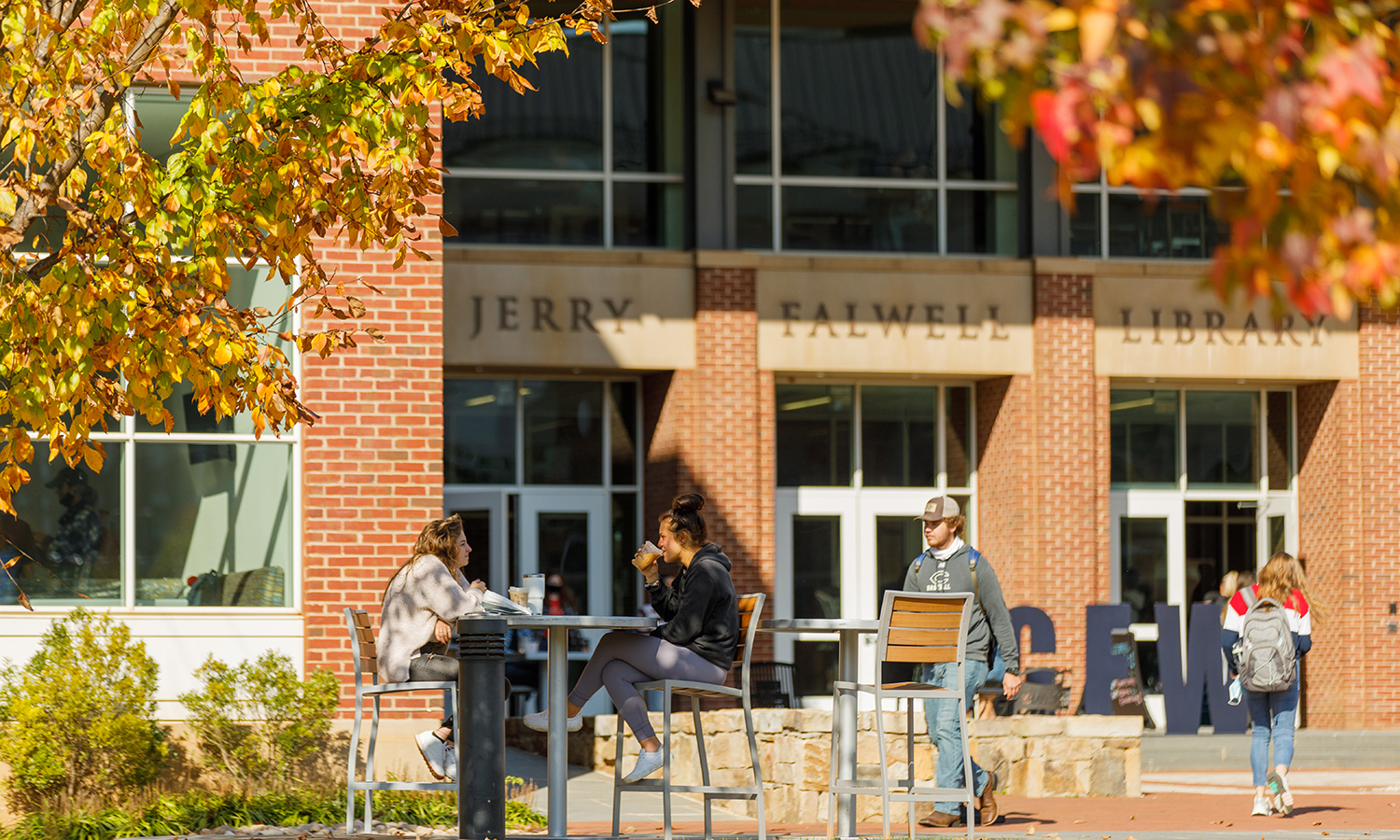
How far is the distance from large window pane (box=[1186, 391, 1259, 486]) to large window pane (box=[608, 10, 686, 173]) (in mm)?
7091

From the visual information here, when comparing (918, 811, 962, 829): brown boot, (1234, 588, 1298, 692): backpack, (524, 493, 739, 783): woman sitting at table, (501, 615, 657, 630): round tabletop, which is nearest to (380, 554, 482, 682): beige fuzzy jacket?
(524, 493, 739, 783): woman sitting at table

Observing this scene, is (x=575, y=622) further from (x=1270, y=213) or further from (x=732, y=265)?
(x=732, y=265)

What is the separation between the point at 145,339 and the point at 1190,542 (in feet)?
48.8

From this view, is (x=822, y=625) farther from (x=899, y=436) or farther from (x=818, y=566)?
(x=899, y=436)

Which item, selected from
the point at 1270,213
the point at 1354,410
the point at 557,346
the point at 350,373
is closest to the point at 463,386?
the point at 557,346

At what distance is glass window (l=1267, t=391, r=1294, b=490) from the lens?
62.1 feet

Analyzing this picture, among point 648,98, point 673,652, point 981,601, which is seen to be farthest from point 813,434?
point 673,652

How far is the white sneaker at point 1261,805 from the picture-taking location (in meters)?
10.1

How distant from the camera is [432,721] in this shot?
1074cm

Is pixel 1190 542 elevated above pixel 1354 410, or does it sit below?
below

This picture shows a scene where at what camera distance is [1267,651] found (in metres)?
10.4

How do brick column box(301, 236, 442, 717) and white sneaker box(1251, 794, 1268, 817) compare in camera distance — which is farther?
brick column box(301, 236, 442, 717)

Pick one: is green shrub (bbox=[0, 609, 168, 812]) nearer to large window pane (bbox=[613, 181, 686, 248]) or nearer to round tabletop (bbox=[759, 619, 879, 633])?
round tabletop (bbox=[759, 619, 879, 633])

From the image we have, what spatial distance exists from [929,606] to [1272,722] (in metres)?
4.32
